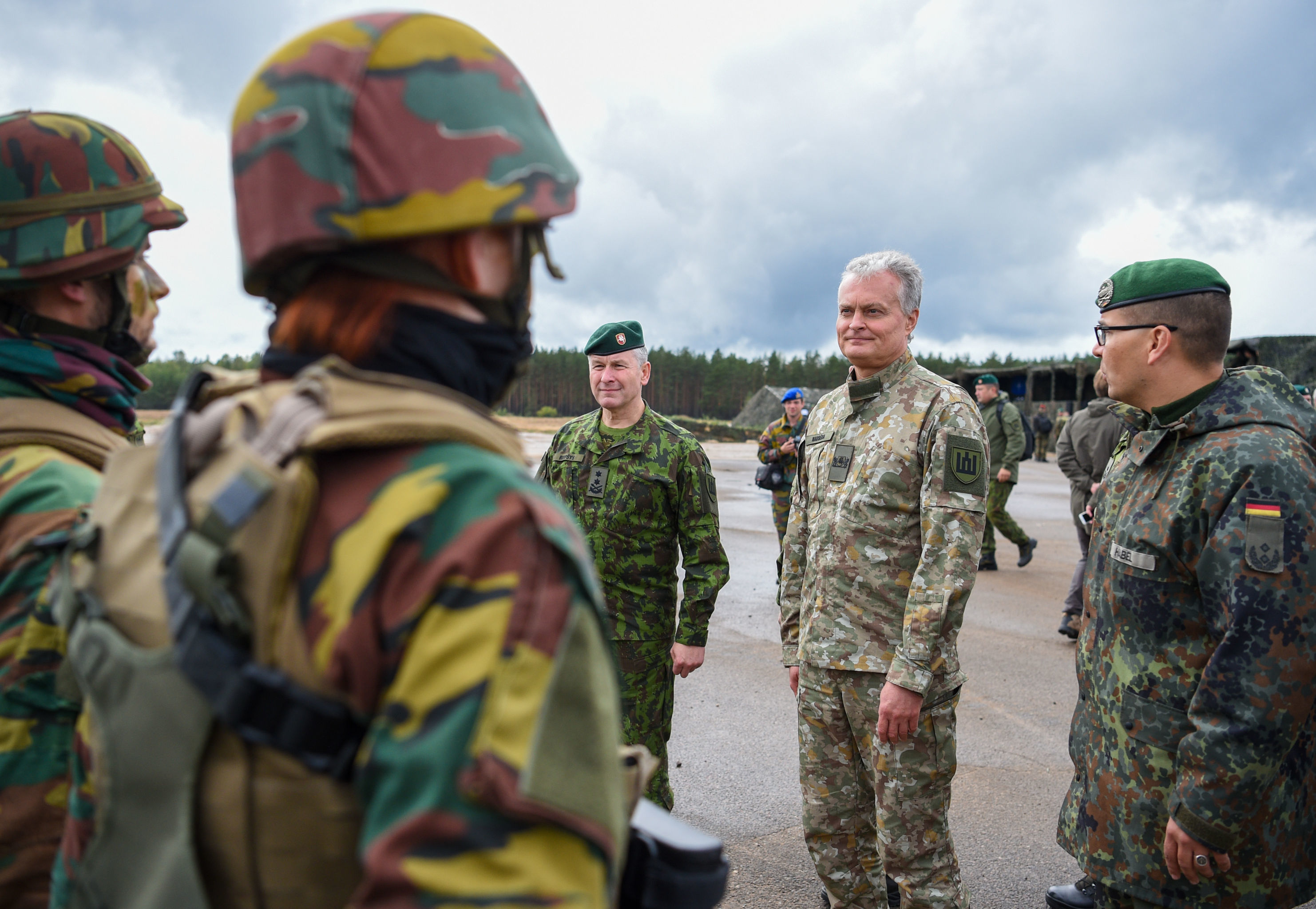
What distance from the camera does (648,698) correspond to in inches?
151

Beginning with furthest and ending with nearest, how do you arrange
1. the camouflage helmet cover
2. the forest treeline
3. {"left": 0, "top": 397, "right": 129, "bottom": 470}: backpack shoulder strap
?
the forest treeline
{"left": 0, "top": 397, "right": 129, "bottom": 470}: backpack shoulder strap
the camouflage helmet cover

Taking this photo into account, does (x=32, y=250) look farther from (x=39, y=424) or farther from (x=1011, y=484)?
(x=1011, y=484)

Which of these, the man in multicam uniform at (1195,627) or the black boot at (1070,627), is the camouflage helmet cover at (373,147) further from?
the black boot at (1070,627)

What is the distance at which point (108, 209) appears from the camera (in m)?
1.85

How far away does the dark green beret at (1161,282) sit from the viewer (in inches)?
97.0

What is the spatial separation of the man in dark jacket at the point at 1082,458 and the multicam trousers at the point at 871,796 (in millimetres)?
4007

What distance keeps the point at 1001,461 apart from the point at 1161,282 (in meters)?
7.51

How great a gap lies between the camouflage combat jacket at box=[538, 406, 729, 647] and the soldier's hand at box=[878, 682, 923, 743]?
1108 millimetres

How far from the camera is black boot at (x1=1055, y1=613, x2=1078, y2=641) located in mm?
6750

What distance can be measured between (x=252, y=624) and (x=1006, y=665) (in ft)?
20.8

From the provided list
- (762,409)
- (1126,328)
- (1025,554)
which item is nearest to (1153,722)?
(1126,328)

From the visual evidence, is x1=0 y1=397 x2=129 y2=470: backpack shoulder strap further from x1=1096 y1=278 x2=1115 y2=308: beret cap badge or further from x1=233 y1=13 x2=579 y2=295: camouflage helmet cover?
x1=1096 y1=278 x2=1115 y2=308: beret cap badge

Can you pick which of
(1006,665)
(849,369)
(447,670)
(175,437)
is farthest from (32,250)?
(1006,665)

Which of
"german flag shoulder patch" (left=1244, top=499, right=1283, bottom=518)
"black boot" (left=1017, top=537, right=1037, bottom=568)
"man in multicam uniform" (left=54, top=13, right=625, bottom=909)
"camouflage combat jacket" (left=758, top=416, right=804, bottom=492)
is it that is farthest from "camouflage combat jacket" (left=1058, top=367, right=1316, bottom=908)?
"black boot" (left=1017, top=537, right=1037, bottom=568)
